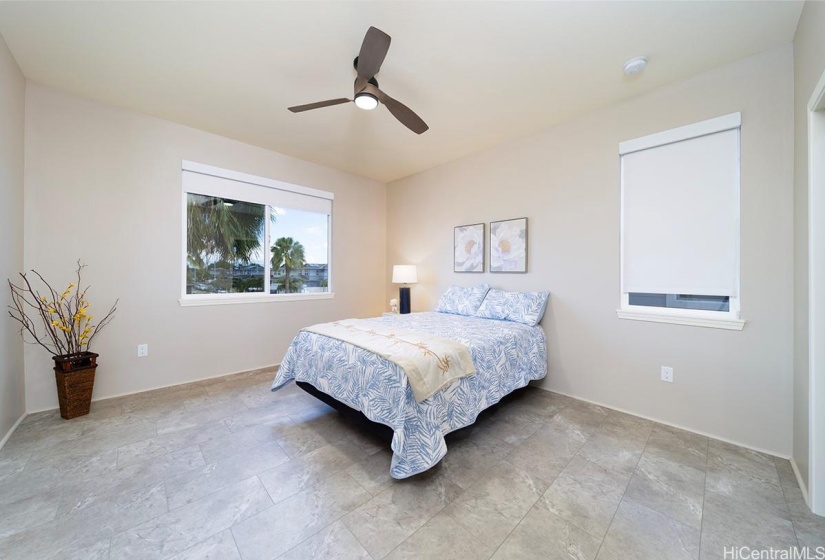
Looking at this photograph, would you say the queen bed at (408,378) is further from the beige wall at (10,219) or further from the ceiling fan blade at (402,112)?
the beige wall at (10,219)

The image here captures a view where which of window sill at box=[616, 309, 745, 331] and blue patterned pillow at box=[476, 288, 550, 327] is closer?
window sill at box=[616, 309, 745, 331]

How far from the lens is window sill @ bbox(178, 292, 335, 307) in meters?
3.30

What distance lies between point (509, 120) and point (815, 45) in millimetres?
1883

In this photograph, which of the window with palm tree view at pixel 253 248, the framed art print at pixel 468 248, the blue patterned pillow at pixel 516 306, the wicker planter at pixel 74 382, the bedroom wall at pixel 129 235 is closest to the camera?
the wicker planter at pixel 74 382

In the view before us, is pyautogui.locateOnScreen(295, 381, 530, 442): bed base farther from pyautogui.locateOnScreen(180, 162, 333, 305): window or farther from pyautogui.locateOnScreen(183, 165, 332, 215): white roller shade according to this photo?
pyautogui.locateOnScreen(183, 165, 332, 215): white roller shade

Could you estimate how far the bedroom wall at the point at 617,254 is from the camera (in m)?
2.06

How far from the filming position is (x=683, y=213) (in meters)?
2.42

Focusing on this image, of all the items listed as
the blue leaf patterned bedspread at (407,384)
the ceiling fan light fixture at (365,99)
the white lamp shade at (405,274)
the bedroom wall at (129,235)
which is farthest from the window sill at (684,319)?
the bedroom wall at (129,235)

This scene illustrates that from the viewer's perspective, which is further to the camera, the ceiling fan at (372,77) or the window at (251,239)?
the window at (251,239)

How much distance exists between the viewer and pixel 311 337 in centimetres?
253

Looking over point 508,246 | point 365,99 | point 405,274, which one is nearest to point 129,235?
point 365,99

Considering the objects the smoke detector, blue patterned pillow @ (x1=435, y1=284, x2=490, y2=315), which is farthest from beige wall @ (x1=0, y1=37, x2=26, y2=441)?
the smoke detector

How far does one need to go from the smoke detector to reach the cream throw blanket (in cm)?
235

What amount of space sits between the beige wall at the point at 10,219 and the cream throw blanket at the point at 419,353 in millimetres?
2187
